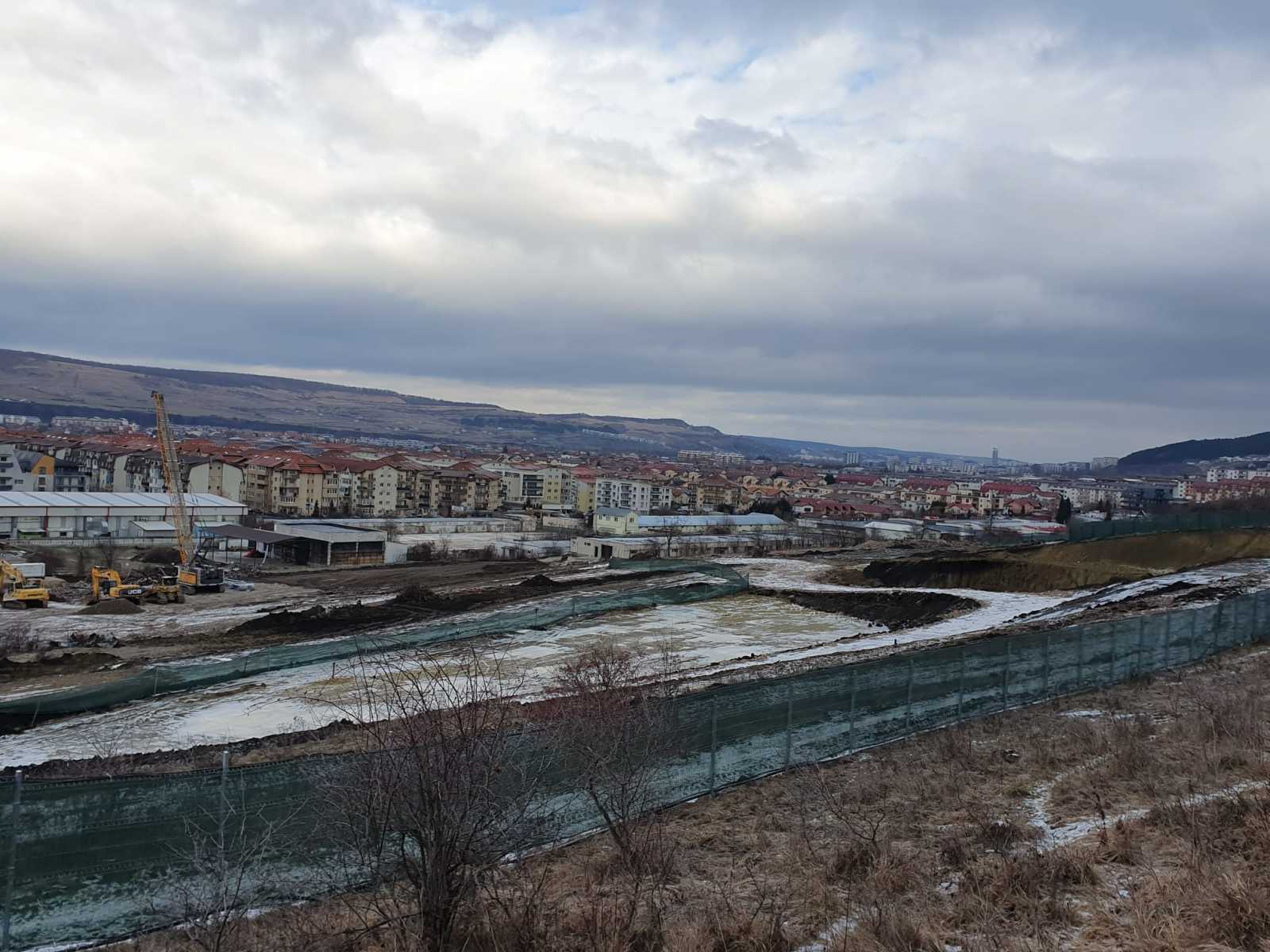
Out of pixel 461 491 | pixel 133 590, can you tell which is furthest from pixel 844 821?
pixel 461 491

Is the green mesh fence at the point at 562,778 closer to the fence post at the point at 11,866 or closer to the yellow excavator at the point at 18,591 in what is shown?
the fence post at the point at 11,866

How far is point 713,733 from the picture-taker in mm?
12250

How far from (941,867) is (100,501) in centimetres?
8662

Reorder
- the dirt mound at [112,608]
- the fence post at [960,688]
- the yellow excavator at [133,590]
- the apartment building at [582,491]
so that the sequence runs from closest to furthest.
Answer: the fence post at [960,688], the dirt mound at [112,608], the yellow excavator at [133,590], the apartment building at [582,491]

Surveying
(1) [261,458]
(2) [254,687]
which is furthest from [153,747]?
(1) [261,458]

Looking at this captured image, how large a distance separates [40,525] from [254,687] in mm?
61802

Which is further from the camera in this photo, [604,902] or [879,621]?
[879,621]

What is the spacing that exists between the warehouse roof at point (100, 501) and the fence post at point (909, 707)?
3129 inches

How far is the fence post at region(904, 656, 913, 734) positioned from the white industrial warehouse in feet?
243

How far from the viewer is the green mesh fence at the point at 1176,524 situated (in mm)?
47188

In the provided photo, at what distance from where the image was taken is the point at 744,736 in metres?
12.7

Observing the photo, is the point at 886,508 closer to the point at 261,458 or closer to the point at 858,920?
the point at 261,458

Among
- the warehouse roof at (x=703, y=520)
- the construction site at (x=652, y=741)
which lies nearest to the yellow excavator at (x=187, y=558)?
the construction site at (x=652, y=741)

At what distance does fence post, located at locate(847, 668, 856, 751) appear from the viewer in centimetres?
1389
